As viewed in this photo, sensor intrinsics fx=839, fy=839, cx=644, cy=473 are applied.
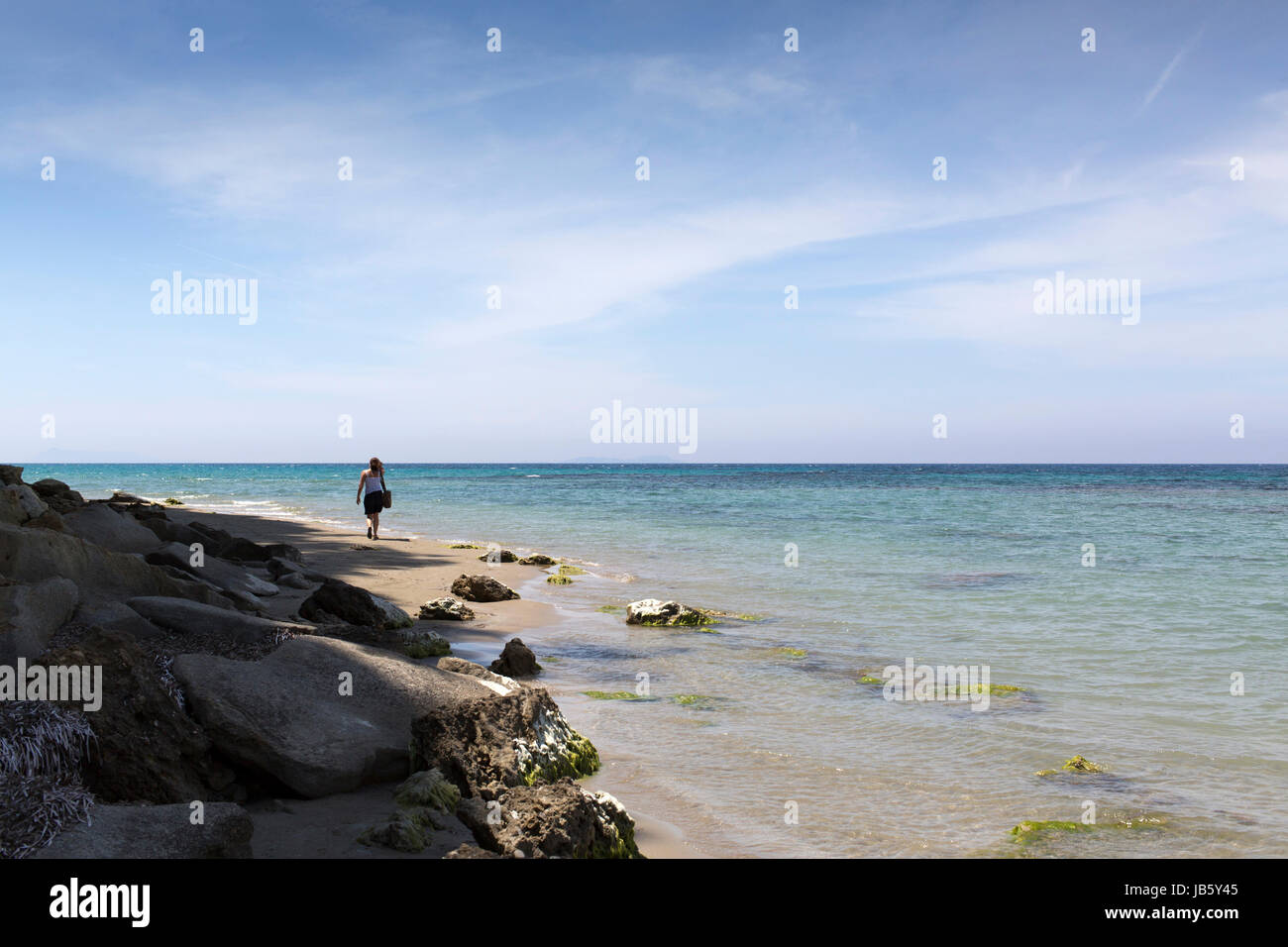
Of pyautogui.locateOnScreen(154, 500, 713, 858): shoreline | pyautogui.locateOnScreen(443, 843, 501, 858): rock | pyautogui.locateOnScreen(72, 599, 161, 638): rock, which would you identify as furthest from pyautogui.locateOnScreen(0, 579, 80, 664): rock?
pyautogui.locateOnScreen(154, 500, 713, 858): shoreline

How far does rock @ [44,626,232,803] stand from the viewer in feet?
13.9

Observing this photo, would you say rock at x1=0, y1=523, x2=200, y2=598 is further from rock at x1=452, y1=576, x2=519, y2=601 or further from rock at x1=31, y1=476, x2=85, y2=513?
rock at x1=31, y1=476, x2=85, y2=513

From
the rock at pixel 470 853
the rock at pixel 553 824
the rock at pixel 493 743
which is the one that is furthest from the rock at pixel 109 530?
the rock at pixel 470 853

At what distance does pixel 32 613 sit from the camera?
17.0 ft

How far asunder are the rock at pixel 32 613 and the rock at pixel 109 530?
5.21 m

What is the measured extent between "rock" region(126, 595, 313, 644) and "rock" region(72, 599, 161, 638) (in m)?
0.19

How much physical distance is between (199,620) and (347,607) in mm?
2899

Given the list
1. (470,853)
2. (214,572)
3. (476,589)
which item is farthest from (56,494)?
(470,853)

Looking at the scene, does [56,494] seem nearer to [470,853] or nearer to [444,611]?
[444,611]

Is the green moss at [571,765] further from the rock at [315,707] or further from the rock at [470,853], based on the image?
the rock at [470,853]

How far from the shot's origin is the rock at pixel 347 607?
28.9 ft

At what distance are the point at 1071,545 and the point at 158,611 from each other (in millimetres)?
21140

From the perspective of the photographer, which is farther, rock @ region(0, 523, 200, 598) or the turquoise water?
rock @ region(0, 523, 200, 598)
